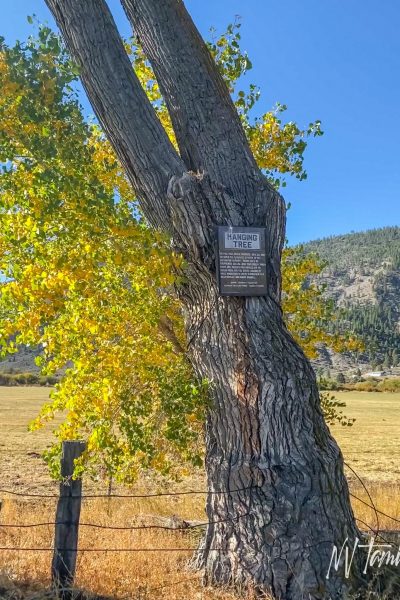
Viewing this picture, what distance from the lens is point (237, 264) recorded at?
5164mm

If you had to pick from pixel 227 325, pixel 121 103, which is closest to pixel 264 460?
pixel 227 325

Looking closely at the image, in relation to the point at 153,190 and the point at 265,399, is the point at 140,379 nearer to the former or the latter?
the point at 265,399

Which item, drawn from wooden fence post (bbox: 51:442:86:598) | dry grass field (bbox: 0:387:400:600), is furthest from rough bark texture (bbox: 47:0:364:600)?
wooden fence post (bbox: 51:442:86:598)

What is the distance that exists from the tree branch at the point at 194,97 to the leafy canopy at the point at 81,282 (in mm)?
957

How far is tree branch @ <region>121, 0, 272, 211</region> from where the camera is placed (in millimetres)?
5453

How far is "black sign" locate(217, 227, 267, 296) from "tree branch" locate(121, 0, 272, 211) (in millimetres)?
423

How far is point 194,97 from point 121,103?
2.63ft

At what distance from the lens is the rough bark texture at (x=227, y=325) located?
471 centimetres

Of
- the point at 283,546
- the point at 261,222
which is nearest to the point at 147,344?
the point at 261,222
